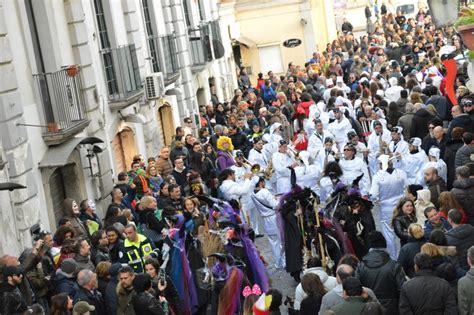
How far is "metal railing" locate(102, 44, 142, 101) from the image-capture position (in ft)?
83.1

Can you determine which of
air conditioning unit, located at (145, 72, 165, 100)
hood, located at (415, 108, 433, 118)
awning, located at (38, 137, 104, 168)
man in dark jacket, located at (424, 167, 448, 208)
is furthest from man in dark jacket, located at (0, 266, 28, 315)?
air conditioning unit, located at (145, 72, 165, 100)

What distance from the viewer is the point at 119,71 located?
25.7 metres

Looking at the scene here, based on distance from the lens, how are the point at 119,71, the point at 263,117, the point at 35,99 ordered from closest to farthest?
the point at 35,99, the point at 119,71, the point at 263,117

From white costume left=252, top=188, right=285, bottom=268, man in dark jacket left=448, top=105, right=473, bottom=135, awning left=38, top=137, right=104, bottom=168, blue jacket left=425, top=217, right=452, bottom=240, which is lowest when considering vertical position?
white costume left=252, top=188, right=285, bottom=268

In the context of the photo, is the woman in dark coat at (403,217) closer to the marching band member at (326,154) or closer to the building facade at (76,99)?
the building facade at (76,99)

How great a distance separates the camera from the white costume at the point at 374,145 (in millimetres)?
23422

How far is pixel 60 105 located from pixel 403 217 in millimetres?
6922

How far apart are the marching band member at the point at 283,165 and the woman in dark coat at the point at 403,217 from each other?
6.57 m

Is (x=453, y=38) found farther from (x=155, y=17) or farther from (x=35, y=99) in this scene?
(x=35, y=99)

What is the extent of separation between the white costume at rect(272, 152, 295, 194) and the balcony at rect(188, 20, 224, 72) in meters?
10.8

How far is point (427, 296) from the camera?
13227mm

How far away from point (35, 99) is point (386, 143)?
20.6ft

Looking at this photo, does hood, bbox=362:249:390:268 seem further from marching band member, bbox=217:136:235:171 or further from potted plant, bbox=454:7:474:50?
marching band member, bbox=217:136:235:171

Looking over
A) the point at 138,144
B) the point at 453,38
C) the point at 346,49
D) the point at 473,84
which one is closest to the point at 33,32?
the point at 138,144
